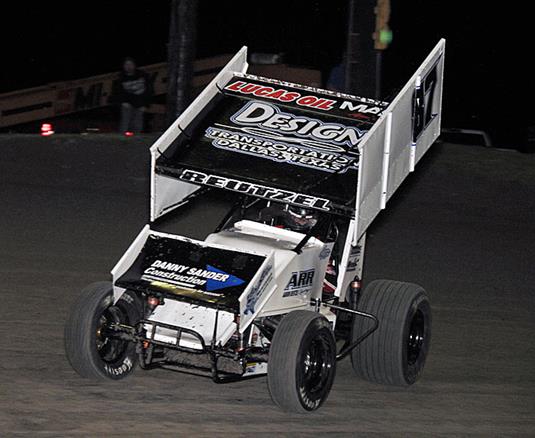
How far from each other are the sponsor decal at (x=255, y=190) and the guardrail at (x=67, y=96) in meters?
17.7

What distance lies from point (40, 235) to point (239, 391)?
6086 millimetres

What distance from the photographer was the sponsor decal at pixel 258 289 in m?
7.84

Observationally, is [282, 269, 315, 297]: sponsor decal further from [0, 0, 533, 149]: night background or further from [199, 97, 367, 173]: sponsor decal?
[0, 0, 533, 149]: night background

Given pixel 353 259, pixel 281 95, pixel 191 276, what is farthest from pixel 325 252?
pixel 281 95

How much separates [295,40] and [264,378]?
3240 centimetres

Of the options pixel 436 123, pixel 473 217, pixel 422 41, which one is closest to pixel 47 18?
pixel 422 41

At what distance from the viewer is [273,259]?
26.5 feet

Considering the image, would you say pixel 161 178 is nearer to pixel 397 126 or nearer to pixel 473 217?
pixel 397 126

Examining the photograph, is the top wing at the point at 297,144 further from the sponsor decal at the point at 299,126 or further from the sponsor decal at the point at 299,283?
the sponsor decal at the point at 299,283

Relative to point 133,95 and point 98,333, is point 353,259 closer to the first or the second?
point 98,333

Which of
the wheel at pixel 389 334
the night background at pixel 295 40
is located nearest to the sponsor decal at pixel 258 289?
the wheel at pixel 389 334

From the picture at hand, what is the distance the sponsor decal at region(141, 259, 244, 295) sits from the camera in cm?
792

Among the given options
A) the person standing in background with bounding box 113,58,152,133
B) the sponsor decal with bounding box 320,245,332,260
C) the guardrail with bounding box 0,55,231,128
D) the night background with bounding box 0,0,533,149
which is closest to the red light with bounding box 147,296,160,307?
the sponsor decal with bounding box 320,245,332,260

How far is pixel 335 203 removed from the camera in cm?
831
